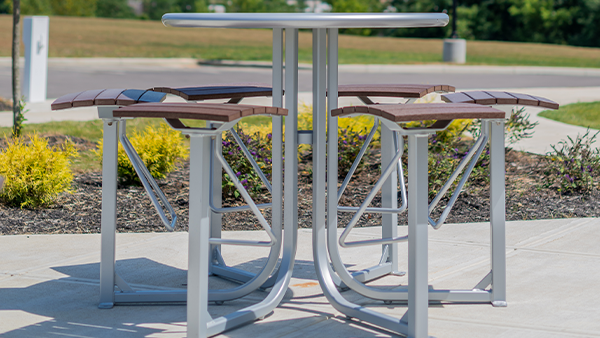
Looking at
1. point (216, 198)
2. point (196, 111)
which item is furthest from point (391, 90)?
point (196, 111)

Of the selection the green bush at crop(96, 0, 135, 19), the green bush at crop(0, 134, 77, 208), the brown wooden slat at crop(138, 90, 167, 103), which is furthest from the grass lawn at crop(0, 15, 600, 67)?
the green bush at crop(96, 0, 135, 19)

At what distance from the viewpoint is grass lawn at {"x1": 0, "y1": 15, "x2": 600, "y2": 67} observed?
26.2 meters

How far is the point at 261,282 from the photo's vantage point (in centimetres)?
356

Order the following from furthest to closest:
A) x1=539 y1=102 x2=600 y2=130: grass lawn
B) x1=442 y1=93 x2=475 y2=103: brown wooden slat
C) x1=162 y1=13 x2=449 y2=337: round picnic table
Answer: x1=539 y1=102 x2=600 y2=130: grass lawn < x1=442 y1=93 x2=475 y2=103: brown wooden slat < x1=162 y1=13 x2=449 y2=337: round picnic table

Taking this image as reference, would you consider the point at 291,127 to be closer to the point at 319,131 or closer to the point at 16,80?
the point at 319,131

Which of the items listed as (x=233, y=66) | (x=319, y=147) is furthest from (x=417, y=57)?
(x=319, y=147)

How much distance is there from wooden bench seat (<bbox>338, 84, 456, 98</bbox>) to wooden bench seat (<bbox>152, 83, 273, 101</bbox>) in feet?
1.51

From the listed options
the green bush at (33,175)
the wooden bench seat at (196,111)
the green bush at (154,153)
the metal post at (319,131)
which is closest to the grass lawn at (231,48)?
the green bush at (154,153)

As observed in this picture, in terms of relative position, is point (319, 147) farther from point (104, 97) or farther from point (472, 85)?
point (472, 85)

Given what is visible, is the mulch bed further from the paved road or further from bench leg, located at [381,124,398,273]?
the paved road

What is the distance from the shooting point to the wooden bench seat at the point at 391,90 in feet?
12.7

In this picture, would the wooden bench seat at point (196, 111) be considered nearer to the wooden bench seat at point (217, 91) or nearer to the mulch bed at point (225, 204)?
the wooden bench seat at point (217, 91)

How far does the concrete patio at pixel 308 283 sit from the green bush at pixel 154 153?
1221 mm

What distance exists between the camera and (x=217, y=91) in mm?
3887
